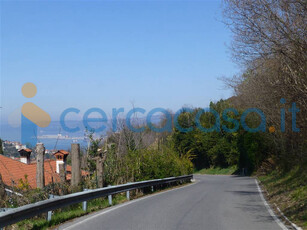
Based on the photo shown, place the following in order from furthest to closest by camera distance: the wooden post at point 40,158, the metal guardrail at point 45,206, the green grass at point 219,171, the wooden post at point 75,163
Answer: the green grass at point 219,171 < the wooden post at point 75,163 < the wooden post at point 40,158 < the metal guardrail at point 45,206

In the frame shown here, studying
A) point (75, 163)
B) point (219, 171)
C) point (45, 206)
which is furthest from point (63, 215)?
point (219, 171)

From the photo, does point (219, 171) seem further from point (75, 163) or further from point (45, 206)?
point (45, 206)

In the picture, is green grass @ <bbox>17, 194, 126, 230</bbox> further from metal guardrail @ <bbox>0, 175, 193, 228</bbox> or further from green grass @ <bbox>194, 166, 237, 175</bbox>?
green grass @ <bbox>194, 166, 237, 175</bbox>

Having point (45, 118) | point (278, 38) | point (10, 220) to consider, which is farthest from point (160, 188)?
point (10, 220)

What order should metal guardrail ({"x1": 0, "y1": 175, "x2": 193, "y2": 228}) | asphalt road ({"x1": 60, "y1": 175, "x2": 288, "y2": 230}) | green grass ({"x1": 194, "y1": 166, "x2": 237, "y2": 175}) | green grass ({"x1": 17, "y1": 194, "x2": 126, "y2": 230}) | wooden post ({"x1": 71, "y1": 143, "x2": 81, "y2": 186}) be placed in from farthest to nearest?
green grass ({"x1": 194, "y1": 166, "x2": 237, "y2": 175}) → wooden post ({"x1": 71, "y1": 143, "x2": 81, "y2": 186}) → asphalt road ({"x1": 60, "y1": 175, "x2": 288, "y2": 230}) → green grass ({"x1": 17, "y1": 194, "x2": 126, "y2": 230}) → metal guardrail ({"x1": 0, "y1": 175, "x2": 193, "y2": 228})

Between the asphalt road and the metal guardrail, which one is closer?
the metal guardrail

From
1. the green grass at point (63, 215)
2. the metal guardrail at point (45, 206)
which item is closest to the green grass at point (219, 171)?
the green grass at point (63, 215)

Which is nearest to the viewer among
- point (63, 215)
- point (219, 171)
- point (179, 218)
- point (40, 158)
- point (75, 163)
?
point (63, 215)

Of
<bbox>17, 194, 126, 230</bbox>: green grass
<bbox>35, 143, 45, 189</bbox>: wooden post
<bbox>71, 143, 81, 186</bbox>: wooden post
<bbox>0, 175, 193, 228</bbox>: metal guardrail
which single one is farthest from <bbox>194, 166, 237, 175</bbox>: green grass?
<bbox>35, 143, 45, 189</bbox>: wooden post

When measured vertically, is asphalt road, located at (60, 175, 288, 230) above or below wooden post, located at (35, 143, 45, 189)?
below

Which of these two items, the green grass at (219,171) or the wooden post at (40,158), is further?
the green grass at (219,171)

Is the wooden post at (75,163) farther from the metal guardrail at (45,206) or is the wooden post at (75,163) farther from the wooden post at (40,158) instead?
the wooden post at (40,158)

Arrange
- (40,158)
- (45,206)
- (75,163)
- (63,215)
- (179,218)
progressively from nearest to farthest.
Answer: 1. (45,206)
2. (63,215)
3. (179,218)
4. (40,158)
5. (75,163)

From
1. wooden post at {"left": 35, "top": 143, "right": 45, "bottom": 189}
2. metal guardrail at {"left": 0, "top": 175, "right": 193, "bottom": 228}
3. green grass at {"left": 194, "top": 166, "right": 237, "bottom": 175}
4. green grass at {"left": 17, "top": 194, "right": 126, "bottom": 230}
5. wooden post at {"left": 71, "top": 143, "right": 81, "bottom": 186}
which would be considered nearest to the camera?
metal guardrail at {"left": 0, "top": 175, "right": 193, "bottom": 228}
